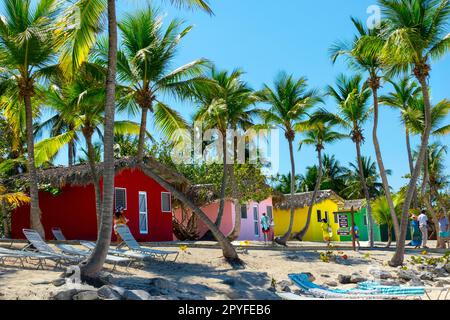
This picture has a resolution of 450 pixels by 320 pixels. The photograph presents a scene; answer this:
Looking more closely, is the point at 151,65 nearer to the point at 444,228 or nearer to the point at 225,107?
the point at 225,107

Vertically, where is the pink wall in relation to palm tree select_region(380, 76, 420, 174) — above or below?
below

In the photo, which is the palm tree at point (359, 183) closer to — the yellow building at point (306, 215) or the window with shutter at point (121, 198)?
the yellow building at point (306, 215)

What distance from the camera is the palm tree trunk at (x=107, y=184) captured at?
8562 millimetres

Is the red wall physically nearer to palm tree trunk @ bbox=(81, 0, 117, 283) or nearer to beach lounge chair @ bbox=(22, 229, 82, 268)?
beach lounge chair @ bbox=(22, 229, 82, 268)

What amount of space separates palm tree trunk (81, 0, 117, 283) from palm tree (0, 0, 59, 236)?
4316 mm

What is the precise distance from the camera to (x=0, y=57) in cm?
1380

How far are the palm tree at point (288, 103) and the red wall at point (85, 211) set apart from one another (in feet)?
18.7

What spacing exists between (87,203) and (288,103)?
9202 mm

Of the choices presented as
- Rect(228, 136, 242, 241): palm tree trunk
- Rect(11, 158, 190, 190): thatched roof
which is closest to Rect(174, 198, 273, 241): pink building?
Rect(228, 136, 242, 241): palm tree trunk

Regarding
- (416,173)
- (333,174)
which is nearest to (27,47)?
(416,173)

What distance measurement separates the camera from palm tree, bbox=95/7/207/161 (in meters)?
13.2

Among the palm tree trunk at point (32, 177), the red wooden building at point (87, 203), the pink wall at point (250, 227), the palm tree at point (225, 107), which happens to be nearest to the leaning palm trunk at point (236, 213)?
the palm tree at point (225, 107)

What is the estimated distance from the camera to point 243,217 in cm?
2834

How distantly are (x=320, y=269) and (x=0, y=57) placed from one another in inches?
395
